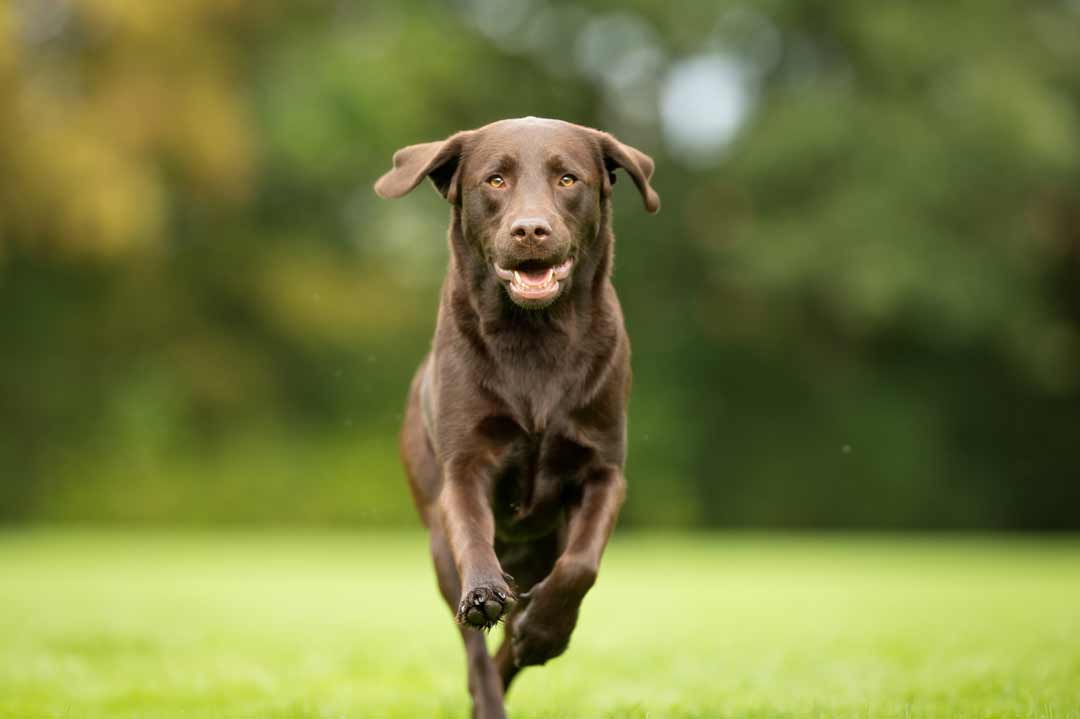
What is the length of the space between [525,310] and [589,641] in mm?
3622

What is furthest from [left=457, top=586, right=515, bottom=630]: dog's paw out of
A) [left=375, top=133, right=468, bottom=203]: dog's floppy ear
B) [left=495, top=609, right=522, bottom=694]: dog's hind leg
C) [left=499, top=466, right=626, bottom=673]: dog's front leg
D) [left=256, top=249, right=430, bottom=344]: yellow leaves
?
[left=256, top=249, right=430, bottom=344]: yellow leaves

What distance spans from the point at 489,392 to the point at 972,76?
17499 mm

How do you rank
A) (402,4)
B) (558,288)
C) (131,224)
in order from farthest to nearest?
(402,4) < (131,224) < (558,288)

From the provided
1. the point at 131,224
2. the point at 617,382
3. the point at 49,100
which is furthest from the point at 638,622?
the point at 49,100

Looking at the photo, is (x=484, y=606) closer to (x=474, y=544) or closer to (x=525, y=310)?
A: (x=474, y=544)

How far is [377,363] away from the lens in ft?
69.3

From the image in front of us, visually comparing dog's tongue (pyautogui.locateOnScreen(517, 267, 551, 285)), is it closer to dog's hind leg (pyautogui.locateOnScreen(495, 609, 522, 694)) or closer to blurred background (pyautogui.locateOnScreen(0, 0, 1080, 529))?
dog's hind leg (pyautogui.locateOnScreen(495, 609, 522, 694))

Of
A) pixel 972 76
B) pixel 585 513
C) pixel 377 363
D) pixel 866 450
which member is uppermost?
pixel 972 76

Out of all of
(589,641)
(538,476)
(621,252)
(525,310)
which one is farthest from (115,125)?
(538,476)

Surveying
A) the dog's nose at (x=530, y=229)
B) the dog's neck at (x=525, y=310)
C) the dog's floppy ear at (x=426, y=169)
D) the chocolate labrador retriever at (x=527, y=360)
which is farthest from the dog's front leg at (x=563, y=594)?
the dog's floppy ear at (x=426, y=169)

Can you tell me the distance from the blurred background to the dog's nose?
52.2 feet

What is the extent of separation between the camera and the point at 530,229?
4137mm

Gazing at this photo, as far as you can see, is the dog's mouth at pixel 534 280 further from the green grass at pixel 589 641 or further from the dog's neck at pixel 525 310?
the green grass at pixel 589 641

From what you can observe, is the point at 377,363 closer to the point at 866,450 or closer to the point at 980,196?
the point at 866,450
